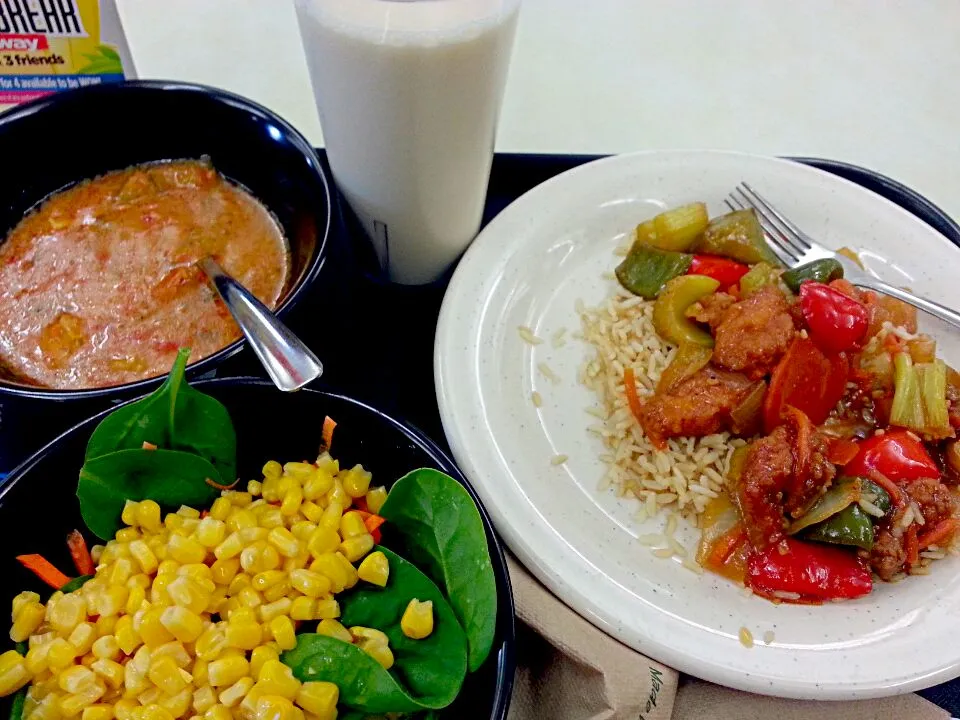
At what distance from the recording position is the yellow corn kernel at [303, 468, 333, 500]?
1.18 meters

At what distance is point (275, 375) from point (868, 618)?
1.16 meters

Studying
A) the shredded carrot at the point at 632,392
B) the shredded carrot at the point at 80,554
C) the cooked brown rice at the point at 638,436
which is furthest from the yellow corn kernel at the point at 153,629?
the shredded carrot at the point at 632,392

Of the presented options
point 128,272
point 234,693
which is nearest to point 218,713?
point 234,693

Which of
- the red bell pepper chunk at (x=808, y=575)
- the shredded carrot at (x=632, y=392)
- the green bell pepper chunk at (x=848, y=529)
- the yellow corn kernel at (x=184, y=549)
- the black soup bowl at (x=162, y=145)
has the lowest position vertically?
the red bell pepper chunk at (x=808, y=575)

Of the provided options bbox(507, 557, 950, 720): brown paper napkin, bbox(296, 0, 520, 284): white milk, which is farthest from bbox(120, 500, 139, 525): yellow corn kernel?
bbox(296, 0, 520, 284): white milk

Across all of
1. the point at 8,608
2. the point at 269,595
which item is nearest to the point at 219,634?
the point at 269,595

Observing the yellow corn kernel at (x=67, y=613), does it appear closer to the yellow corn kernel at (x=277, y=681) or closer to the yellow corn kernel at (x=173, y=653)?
the yellow corn kernel at (x=173, y=653)

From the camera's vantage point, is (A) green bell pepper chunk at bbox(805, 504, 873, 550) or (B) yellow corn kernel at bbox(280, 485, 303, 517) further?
(A) green bell pepper chunk at bbox(805, 504, 873, 550)

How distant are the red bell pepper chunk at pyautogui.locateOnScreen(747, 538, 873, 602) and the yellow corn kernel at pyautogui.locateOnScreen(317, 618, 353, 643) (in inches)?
31.4

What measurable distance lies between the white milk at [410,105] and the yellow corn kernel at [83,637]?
95cm

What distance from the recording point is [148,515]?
1116 mm

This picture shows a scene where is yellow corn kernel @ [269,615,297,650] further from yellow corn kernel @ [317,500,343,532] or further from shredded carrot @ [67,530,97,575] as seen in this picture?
shredded carrot @ [67,530,97,575]

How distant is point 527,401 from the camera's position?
5.47 ft

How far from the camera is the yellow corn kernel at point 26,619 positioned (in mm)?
1040
